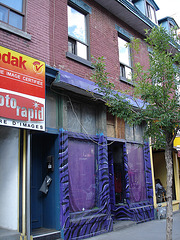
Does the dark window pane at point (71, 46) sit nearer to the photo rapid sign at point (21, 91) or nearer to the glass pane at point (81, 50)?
the glass pane at point (81, 50)

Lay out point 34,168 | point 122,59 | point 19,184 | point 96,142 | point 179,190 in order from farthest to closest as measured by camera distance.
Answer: point 179,190 < point 122,59 < point 96,142 < point 34,168 < point 19,184

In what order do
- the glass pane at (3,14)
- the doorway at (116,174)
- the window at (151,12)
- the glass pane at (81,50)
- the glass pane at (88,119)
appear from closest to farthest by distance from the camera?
1. the glass pane at (3,14)
2. the glass pane at (88,119)
3. the glass pane at (81,50)
4. the doorway at (116,174)
5. the window at (151,12)

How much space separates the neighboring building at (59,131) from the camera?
6203 mm

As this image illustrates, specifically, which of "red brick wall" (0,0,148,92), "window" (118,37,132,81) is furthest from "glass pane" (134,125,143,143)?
"window" (118,37,132,81)

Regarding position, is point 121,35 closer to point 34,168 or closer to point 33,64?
point 33,64

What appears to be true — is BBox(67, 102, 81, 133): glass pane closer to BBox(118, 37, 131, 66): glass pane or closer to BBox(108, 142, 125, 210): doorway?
BBox(108, 142, 125, 210): doorway

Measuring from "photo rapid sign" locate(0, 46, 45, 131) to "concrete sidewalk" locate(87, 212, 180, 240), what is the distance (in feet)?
12.3

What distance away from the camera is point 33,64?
6605mm

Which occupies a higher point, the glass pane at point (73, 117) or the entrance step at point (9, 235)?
the glass pane at point (73, 117)

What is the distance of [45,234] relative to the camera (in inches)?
247

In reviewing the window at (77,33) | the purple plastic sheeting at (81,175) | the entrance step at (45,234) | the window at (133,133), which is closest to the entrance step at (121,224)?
the purple plastic sheeting at (81,175)

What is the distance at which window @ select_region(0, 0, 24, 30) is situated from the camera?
21.7ft

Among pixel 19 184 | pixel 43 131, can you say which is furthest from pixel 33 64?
pixel 19 184

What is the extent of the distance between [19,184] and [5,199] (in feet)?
2.32
